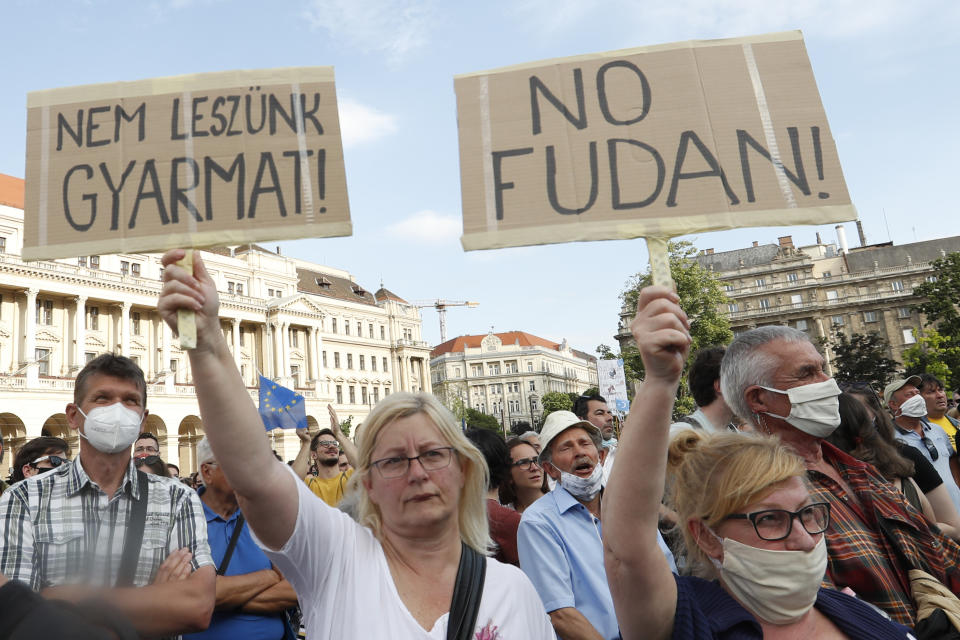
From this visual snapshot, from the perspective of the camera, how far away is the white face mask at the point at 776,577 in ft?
6.86

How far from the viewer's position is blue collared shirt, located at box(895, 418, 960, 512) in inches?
233

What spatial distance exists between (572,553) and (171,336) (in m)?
54.4

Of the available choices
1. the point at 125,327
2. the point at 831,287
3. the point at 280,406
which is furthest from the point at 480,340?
the point at 280,406

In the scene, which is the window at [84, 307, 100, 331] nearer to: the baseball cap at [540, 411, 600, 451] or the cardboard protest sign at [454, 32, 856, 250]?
the baseball cap at [540, 411, 600, 451]

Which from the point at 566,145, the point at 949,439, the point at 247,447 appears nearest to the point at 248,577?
the point at 247,447

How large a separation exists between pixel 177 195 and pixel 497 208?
113 centimetres

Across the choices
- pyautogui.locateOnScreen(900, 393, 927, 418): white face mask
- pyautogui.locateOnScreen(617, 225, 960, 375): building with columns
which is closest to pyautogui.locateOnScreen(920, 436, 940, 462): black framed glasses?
pyautogui.locateOnScreen(900, 393, 927, 418): white face mask

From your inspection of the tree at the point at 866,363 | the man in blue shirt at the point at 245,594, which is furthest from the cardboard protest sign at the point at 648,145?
the tree at the point at 866,363

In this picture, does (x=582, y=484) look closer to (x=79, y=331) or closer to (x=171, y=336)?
(x=79, y=331)

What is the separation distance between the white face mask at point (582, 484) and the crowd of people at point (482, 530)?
0.16m

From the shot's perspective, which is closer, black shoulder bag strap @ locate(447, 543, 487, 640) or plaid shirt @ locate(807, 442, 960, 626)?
black shoulder bag strap @ locate(447, 543, 487, 640)

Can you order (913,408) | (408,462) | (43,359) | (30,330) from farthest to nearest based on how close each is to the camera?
(43,359), (30,330), (913,408), (408,462)

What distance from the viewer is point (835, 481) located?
9.30 feet

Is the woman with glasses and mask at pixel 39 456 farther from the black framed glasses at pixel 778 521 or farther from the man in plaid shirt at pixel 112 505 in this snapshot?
the black framed glasses at pixel 778 521
